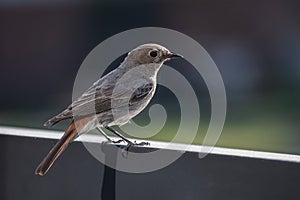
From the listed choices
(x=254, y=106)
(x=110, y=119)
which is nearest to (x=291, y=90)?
(x=254, y=106)

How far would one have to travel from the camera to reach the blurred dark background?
10.2 meters

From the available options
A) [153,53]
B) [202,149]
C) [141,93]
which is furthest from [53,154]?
[153,53]

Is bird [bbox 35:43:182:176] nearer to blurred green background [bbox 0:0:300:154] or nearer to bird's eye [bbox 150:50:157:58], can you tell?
bird's eye [bbox 150:50:157:58]

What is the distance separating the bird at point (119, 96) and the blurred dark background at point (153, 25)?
5.73 meters

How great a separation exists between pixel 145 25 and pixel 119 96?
6538mm

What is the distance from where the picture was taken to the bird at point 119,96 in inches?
135

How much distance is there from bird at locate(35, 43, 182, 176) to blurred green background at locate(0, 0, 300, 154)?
5.68m

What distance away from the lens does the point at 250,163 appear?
8.11ft

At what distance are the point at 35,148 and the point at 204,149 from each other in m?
0.73

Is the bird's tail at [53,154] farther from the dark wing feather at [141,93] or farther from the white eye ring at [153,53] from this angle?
the white eye ring at [153,53]

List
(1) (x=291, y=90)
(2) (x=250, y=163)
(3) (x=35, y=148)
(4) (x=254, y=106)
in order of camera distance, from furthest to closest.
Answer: (1) (x=291, y=90), (4) (x=254, y=106), (3) (x=35, y=148), (2) (x=250, y=163)

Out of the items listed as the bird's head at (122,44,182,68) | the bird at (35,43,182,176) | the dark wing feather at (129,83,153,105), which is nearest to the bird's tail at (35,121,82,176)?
the bird at (35,43,182,176)

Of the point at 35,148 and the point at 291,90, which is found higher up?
the point at 35,148

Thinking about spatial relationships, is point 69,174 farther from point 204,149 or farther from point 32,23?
point 32,23
